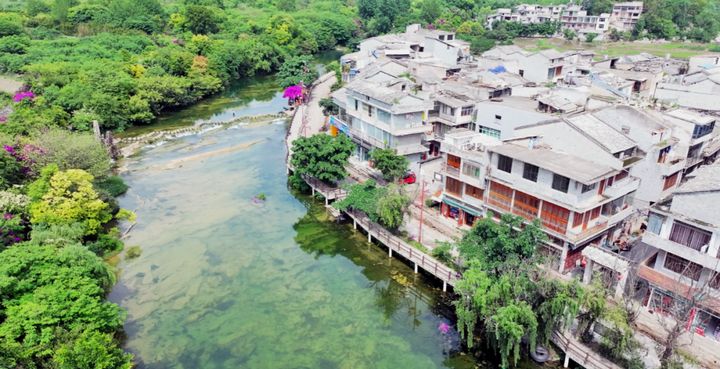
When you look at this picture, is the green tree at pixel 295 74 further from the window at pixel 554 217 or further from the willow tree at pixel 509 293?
the willow tree at pixel 509 293

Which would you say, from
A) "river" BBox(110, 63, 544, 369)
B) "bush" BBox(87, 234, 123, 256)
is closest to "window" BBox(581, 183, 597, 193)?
"river" BBox(110, 63, 544, 369)

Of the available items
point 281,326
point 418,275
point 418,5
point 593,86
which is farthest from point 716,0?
point 281,326

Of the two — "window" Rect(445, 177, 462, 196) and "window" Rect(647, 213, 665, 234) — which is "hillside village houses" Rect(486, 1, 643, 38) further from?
"window" Rect(647, 213, 665, 234)

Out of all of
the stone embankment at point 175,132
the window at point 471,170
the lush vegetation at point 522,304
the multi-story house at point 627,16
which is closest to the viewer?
the lush vegetation at point 522,304

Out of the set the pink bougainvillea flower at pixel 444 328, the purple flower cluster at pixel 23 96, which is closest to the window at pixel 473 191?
the pink bougainvillea flower at pixel 444 328

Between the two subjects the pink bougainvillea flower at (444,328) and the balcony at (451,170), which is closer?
the pink bougainvillea flower at (444,328)

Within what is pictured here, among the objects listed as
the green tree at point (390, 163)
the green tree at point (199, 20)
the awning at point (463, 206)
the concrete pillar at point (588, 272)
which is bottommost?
the concrete pillar at point (588, 272)

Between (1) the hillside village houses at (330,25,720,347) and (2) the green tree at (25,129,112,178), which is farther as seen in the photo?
(2) the green tree at (25,129,112,178)
